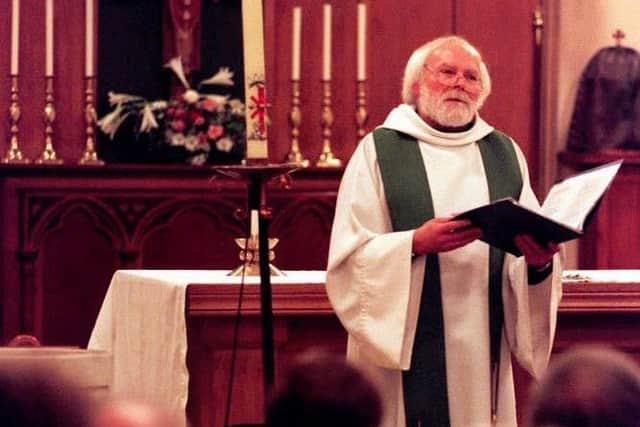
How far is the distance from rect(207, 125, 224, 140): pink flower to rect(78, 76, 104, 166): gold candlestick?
60 cm

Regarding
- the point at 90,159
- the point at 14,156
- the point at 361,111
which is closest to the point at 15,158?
the point at 14,156

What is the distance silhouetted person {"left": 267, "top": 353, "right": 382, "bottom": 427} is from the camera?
2.37 meters

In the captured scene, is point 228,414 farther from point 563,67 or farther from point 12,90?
point 563,67

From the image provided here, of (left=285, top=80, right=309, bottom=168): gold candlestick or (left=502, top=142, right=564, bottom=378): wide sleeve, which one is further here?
(left=285, top=80, right=309, bottom=168): gold candlestick

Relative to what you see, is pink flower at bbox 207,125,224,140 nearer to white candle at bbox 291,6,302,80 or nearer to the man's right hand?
white candle at bbox 291,6,302,80

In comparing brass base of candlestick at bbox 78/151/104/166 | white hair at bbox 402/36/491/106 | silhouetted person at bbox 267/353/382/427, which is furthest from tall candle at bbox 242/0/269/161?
brass base of candlestick at bbox 78/151/104/166

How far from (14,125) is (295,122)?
1.52 meters

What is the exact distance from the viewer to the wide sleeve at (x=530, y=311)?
4.73 metres

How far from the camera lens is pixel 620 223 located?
29.4 ft

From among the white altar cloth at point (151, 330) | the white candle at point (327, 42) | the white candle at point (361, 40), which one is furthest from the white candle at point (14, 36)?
the white altar cloth at point (151, 330)

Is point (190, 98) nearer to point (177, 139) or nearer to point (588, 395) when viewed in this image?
point (177, 139)

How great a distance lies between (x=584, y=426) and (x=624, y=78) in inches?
277

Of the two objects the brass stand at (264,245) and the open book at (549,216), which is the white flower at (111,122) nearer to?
the brass stand at (264,245)

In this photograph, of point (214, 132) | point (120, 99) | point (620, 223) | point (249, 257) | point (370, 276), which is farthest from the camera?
point (620, 223)
